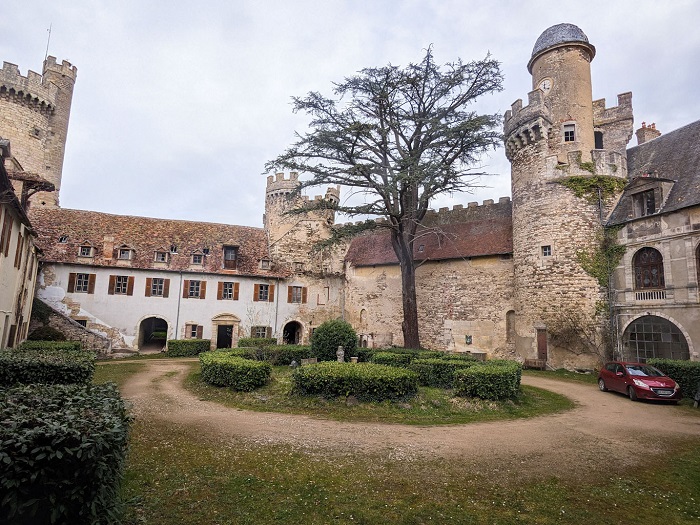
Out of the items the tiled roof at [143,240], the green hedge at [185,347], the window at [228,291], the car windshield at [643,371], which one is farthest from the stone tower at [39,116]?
the car windshield at [643,371]

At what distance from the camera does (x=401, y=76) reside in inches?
835

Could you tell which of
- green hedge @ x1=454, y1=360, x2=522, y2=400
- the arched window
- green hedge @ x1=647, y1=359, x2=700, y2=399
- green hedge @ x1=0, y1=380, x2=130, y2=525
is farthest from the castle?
green hedge @ x1=0, y1=380, x2=130, y2=525

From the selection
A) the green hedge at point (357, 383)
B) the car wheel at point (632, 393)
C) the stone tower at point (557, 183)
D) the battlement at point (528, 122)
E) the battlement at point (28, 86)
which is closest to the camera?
the green hedge at point (357, 383)

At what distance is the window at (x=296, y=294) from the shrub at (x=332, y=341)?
517 inches

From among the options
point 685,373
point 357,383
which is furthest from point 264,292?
point 685,373

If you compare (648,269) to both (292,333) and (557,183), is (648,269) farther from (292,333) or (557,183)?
(292,333)

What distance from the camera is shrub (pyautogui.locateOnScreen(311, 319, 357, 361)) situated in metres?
18.6

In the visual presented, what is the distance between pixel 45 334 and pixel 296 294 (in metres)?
15.7

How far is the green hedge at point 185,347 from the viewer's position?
2625cm

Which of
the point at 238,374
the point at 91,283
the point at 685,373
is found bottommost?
the point at 238,374

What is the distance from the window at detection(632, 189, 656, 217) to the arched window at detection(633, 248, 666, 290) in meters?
1.88

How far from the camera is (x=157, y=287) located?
28.0m

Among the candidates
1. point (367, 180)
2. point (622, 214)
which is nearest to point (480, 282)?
point (622, 214)

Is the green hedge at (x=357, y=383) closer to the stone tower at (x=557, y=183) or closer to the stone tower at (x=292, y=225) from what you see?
the stone tower at (x=557, y=183)
